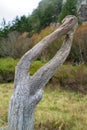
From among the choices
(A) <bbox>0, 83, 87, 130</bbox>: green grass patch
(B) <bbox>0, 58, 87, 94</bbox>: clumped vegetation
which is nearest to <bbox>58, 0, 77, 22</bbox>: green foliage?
(B) <bbox>0, 58, 87, 94</bbox>: clumped vegetation

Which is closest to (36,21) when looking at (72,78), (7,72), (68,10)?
(68,10)

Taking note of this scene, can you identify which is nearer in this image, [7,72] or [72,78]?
[72,78]

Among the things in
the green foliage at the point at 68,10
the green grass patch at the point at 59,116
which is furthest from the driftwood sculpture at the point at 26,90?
the green foliage at the point at 68,10

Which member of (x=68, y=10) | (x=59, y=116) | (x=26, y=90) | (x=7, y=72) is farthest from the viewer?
(x=68, y=10)

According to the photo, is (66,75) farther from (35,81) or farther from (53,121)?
(35,81)

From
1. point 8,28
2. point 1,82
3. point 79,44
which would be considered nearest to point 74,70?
point 1,82

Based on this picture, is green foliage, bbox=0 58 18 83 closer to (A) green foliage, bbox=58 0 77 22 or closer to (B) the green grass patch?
(B) the green grass patch

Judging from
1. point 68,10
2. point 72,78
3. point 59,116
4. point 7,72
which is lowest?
point 59,116

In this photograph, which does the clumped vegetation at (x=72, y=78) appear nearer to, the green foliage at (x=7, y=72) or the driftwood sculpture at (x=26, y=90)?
the green foliage at (x=7, y=72)

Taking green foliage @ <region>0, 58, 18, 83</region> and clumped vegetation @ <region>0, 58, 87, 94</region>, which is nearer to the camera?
clumped vegetation @ <region>0, 58, 87, 94</region>

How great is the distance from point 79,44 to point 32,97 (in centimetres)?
2043

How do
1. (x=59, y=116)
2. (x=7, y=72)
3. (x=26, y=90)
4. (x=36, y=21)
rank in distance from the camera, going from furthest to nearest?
(x=36, y=21), (x=7, y=72), (x=59, y=116), (x=26, y=90)

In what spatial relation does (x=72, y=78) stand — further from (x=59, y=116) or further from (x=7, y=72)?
(x=59, y=116)

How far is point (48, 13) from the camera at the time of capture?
47.2 meters
